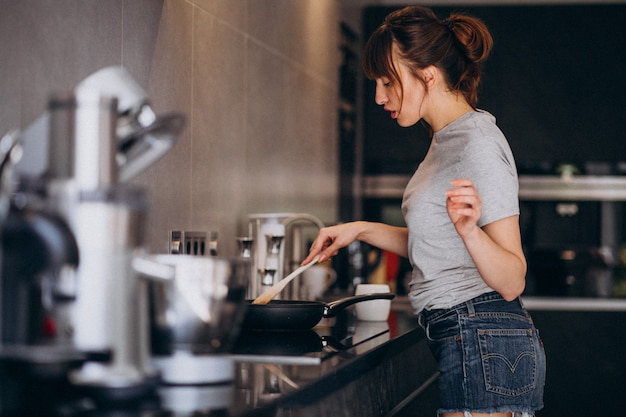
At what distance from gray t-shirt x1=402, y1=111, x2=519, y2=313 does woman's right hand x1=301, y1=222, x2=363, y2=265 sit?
0.31m

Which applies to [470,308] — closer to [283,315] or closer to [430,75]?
[283,315]

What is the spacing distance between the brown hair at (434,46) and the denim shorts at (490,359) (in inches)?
18.2

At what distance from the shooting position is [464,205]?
4.91 ft

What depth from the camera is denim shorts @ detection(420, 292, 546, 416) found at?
1.66 meters

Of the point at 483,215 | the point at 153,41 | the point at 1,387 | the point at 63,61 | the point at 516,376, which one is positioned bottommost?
the point at 516,376

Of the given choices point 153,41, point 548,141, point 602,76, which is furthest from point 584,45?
point 153,41

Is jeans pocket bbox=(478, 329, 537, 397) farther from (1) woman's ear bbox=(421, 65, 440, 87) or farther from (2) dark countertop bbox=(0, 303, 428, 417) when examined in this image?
(1) woman's ear bbox=(421, 65, 440, 87)

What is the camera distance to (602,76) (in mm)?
4379

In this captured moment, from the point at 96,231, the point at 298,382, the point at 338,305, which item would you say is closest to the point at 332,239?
the point at 338,305

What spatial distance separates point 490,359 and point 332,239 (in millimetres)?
613

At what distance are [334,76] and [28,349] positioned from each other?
3.21 m

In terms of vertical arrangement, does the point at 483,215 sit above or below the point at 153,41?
below

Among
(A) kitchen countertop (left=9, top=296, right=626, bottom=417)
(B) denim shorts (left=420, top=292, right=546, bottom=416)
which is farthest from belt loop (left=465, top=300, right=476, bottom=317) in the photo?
(A) kitchen countertop (left=9, top=296, right=626, bottom=417)

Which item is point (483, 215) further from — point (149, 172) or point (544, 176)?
point (544, 176)
